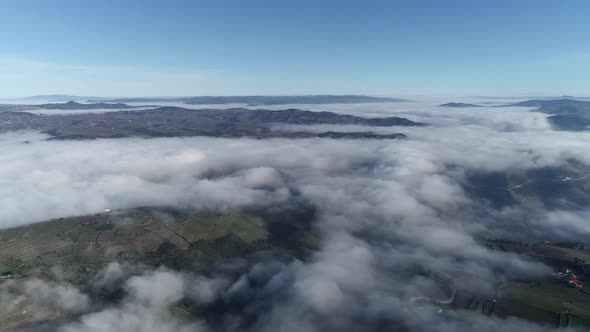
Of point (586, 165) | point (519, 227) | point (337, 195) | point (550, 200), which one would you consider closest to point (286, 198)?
point (337, 195)

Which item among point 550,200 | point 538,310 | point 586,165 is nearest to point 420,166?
point 550,200

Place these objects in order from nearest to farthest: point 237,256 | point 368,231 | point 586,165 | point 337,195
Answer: point 237,256
point 368,231
point 337,195
point 586,165

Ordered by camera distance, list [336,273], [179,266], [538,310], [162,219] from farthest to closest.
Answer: [162,219]
[179,266]
[336,273]
[538,310]

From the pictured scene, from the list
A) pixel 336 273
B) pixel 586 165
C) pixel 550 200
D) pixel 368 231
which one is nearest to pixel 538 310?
pixel 336 273

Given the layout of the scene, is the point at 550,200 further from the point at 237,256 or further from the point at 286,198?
the point at 237,256

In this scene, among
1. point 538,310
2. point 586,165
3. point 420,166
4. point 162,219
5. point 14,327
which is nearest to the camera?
point 14,327

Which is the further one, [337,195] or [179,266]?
[337,195]

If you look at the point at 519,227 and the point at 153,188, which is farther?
the point at 153,188

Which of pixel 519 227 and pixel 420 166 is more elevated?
pixel 420 166

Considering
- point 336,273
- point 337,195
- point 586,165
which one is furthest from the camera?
point 586,165

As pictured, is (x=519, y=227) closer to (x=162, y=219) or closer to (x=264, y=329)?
(x=264, y=329)
